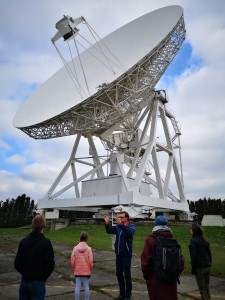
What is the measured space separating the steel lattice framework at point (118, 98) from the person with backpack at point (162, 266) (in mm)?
15922

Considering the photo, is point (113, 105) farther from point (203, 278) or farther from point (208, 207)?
point (208, 207)

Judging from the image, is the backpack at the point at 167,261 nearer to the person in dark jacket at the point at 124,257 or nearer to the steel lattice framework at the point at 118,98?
the person in dark jacket at the point at 124,257

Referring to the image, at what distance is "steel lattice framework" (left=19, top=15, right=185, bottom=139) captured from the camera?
1936 cm

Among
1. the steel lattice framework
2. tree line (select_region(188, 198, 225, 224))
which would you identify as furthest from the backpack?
tree line (select_region(188, 198, 225, 224))

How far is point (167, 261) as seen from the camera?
3.76m

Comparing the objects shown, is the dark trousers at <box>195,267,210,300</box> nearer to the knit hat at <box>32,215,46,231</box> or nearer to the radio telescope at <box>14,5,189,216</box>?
the knit hat at <box>32,215,46,231</box>

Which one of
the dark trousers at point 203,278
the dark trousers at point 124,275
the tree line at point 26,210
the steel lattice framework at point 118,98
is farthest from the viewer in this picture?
the tree line at point 26,210

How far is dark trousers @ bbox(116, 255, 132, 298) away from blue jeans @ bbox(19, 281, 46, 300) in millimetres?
2157

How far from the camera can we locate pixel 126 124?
968 inches

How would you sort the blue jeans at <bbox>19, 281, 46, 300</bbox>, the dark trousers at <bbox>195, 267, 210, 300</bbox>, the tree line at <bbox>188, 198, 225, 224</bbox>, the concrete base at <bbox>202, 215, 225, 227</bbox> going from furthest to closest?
1. the tree line at <bbox>188, 198, 225, 224</bbox>
2. the concrete base at <bbox>202, 215, 225, 227</bbox>
3. the dark trousers at <bbox>195, 267, 210, 300</bbox>
4. the blue jeans at <bbox>19, 281, 46, 300</bbox>

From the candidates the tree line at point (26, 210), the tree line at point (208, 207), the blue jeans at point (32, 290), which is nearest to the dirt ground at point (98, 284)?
the blue jeans at point (32, 290)

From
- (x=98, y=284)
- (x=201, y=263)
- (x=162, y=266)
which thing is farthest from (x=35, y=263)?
(x=98, y=284)

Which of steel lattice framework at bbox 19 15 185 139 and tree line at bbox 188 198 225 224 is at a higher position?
steel lattice framework at bbox 19 15 185 139

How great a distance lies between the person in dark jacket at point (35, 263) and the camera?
3.74m
